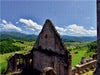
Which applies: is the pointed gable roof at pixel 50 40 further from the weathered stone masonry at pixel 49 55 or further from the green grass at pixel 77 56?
the green grass at pixel 77 56

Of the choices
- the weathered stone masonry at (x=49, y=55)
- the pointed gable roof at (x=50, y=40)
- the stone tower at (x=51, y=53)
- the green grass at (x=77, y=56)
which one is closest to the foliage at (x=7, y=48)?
the green grass at (x=77, y=56)

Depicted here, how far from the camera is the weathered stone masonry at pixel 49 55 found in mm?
10102

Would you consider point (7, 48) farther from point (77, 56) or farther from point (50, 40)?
point (50, 40)

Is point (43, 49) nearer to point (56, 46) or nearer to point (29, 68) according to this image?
point (56, 46)

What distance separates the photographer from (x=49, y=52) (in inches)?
472

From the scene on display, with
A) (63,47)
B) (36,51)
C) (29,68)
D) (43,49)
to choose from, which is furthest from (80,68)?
(29,68)

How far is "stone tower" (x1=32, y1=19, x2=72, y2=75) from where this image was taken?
397 inches

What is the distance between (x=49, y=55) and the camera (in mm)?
11914

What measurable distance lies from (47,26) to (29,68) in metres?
8.16

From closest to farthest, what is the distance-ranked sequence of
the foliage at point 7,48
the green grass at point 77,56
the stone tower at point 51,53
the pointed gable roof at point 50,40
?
the stone tower at point 51,53 → the pointed gable roof at point 50,40 → the green grass at point 77,56 → the foliage at point 7,48

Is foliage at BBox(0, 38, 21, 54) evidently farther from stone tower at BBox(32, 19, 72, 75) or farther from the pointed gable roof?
the pointed gable roof

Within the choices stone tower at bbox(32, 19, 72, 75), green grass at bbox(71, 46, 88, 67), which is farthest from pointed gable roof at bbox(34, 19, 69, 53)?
green grass at bbox(71, 46, 88, 67)

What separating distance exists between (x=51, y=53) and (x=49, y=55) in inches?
19.8

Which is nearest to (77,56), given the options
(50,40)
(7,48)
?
(50,40)
